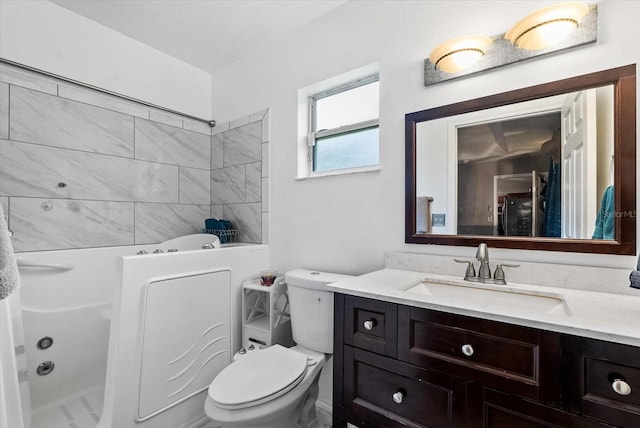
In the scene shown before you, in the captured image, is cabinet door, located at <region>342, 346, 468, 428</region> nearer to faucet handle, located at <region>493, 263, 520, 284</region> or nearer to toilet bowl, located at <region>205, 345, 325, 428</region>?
toilet bowl, located at <region>205, 345, 325, 428</region>

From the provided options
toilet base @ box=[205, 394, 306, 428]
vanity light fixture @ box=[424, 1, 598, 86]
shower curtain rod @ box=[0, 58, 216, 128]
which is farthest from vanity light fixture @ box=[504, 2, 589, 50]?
shower curtain rod @ box=[0, 58, 216, 128]

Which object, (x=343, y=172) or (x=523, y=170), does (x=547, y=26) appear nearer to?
(x=523, y=170)

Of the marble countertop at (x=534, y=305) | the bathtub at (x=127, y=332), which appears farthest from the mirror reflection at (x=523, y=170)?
the bathtub at (x=127, y=332)

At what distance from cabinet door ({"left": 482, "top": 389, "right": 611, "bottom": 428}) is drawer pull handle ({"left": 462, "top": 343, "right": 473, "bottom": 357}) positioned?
11 centimetres

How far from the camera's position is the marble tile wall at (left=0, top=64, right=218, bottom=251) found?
5.63 ft

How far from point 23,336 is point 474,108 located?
2.55 meters

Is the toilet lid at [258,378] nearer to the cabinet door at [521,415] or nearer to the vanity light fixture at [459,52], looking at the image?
the cabinet door at [521,415]

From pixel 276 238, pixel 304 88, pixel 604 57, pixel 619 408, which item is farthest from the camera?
pixel 276 238

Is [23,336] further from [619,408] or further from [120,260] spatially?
[619,408]

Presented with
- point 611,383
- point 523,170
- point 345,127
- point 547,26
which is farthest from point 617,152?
point 345,127

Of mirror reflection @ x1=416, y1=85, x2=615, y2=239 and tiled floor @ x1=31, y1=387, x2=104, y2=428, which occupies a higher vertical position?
mirror reflection @ x1=416, y1=85, x2=615, y2=239

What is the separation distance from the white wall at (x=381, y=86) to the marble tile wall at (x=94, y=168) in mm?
377

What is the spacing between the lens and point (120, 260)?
1.40 meters

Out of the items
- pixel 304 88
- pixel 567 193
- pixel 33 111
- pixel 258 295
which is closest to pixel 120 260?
pixel 258 295
